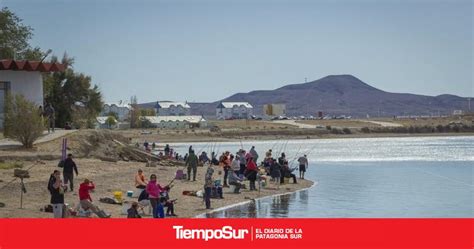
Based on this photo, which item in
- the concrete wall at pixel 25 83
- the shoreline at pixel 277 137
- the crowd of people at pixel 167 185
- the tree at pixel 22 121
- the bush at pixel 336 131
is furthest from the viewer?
the bush at pixel 336 131

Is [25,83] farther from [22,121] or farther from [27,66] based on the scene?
[22,121]

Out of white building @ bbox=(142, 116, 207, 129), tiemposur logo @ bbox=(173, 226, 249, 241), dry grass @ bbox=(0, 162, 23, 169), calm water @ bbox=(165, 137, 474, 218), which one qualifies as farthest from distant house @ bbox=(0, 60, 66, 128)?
white building @ bbox=(142, 116, 207, 129)

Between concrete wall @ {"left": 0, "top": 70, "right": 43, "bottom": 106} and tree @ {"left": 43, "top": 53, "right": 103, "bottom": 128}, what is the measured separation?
12408 millimetres

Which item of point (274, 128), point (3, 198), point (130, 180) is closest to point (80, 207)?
point (3, 198)

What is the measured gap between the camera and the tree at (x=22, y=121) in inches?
1289

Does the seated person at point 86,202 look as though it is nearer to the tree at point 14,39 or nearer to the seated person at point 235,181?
the seated person at point 235,181

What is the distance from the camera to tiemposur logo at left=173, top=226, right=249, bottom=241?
40.6ft

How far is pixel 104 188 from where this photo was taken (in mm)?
26453

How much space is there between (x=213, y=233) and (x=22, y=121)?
22.4 metres

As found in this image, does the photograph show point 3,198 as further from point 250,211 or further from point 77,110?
point 77,110

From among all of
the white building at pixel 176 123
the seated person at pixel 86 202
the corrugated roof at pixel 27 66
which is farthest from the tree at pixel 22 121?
the white building at pixel 176 123

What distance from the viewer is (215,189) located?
27328mm

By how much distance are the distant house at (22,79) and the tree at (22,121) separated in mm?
3984

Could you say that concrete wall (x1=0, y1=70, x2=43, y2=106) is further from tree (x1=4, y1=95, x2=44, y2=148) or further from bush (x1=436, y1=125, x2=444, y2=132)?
bush (x1=436, y1=125, x2=444, y2=132)
